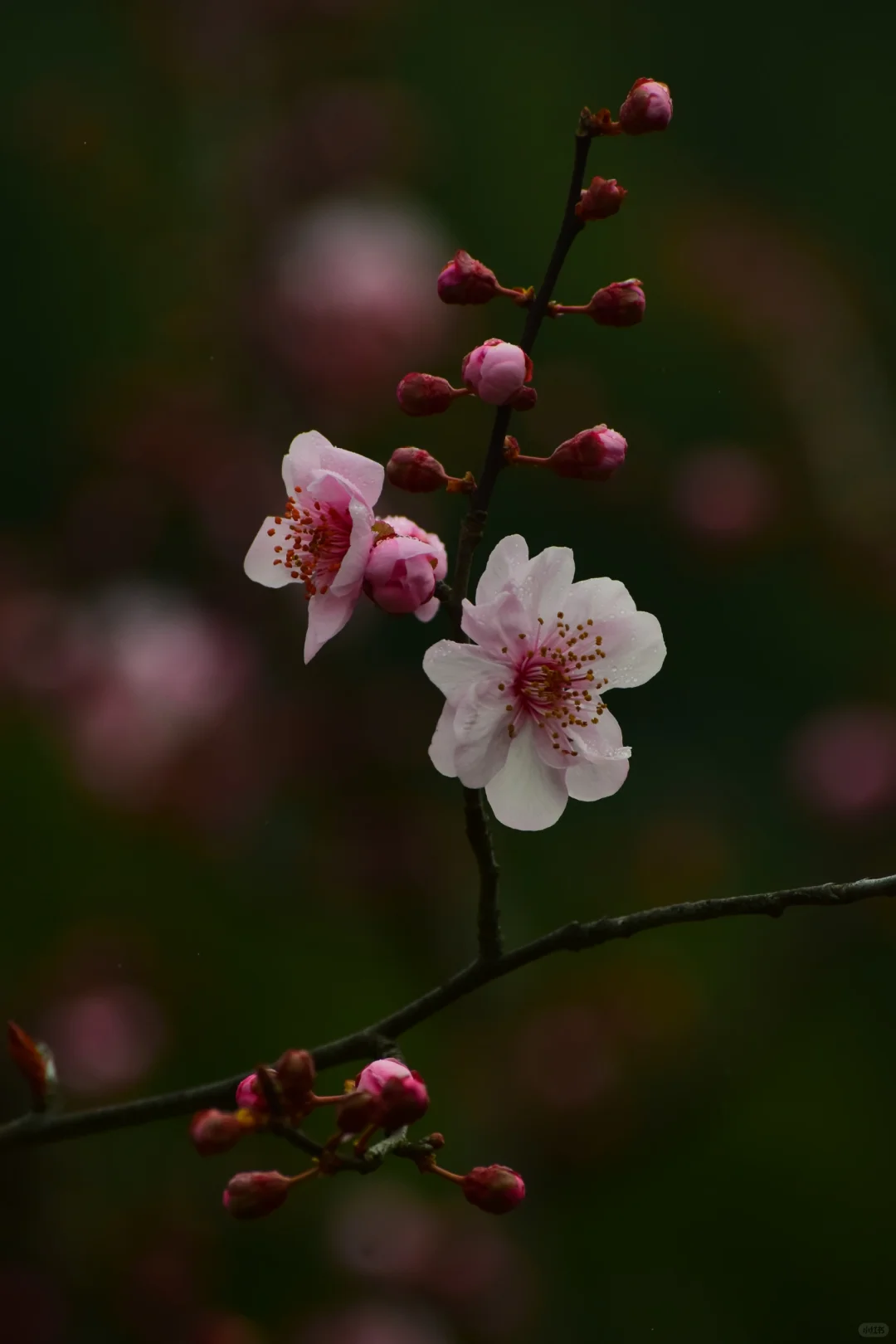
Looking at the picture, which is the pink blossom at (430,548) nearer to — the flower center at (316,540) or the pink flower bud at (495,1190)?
the flower center at (316,540)

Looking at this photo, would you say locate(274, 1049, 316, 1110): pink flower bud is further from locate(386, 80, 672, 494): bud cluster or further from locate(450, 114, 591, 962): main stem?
locate(386, 80, 672, 494): bud cluster

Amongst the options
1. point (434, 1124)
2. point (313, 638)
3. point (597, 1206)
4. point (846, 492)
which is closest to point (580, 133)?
point (313, 638)

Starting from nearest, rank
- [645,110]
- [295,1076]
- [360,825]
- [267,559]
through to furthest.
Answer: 1. [295,1076]
2. [645,110]
3. [267,559]
4. [360,825]

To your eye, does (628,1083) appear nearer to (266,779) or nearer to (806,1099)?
(266,779)

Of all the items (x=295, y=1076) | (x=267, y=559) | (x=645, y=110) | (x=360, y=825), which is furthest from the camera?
(x=360, y=825)

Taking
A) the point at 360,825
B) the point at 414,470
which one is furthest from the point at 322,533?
the point at 360,825

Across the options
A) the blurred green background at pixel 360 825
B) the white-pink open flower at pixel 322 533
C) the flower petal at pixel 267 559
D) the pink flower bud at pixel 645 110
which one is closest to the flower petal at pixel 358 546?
the white-pink open flower at pixel 322 533

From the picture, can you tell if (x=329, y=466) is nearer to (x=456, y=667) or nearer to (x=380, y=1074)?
(x=456, y=667)
